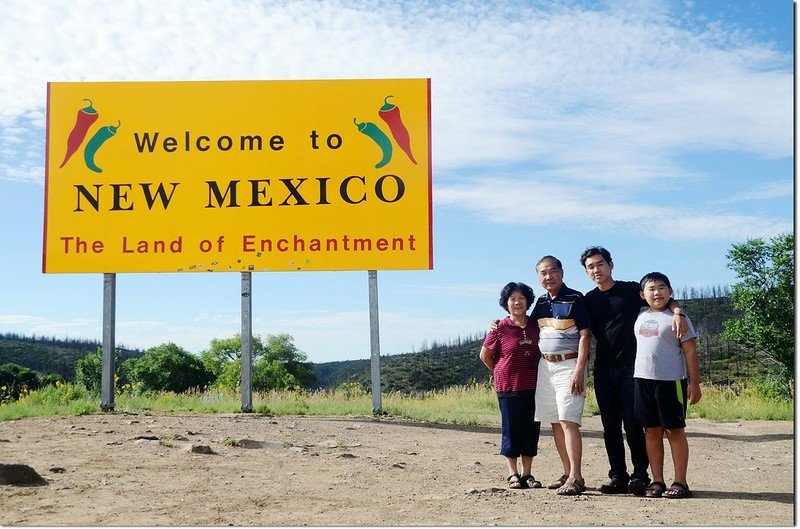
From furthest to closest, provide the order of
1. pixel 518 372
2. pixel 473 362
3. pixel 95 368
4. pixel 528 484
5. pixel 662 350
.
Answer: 1. pixel 473 362
2. pixel 95 368
3. pixel 528 484
4. pixel 518 372
5. pixel 662 350

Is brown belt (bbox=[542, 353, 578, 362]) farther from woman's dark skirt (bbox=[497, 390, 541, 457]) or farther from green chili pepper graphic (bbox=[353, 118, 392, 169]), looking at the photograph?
green chili pepper graphic (bbox=[353, 118, 392, 169])

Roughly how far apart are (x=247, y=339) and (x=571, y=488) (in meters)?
7.12

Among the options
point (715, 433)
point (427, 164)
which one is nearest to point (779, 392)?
point (715, 433)

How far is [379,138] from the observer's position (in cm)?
1166

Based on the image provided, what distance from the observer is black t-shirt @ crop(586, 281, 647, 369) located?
546 centimetres

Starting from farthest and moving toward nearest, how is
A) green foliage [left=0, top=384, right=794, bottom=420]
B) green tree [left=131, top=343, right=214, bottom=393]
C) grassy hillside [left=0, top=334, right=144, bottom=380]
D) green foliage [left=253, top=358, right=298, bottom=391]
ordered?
grassy hillside [left=0, top=334, right=144, bottom=380] < green foliage [left=253, top=358, right=298, bottom=391] < green tree [left=131, top=343, right=214, bottom=393] < green foliage [left=0, top=384, right=794, bottom=420]

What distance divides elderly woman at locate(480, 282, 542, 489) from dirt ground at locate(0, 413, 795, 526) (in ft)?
1.01

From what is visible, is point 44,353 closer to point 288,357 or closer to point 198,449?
point 288,357

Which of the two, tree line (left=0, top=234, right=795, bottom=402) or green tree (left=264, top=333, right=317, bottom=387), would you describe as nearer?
tree line (left=0, top=234, right=795, bottom=402)

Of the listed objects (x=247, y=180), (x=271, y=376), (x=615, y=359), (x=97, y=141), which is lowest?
(x=271, y=376)

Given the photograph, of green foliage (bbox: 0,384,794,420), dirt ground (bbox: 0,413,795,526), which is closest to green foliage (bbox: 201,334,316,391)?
green foliage (bbox: 0,384,794,420)

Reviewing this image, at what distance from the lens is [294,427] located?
9.83 metres

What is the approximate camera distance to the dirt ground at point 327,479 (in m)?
4.72

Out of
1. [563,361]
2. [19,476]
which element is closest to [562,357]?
[563,361]
